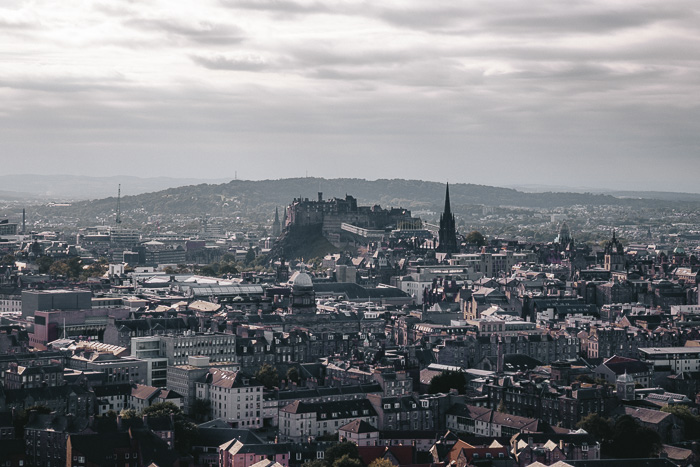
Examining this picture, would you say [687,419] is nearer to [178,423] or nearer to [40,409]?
[178,423]

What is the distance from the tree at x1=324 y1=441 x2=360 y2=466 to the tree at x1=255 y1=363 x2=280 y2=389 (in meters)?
23.6

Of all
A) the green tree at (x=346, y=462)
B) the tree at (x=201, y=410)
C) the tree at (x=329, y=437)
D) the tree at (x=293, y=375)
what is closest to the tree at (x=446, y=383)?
the tree at (x=293, y=375)

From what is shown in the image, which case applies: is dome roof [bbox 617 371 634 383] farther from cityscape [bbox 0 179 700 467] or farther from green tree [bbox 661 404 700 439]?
green tree [bbox 661 404 700 439]

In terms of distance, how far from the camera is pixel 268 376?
5094 inches

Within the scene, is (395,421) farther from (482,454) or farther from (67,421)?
(67,421)

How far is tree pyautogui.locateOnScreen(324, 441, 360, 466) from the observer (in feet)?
338

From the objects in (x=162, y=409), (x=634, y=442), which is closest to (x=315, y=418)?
(x=162, y=409)

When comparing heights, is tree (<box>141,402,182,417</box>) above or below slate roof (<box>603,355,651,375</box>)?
below

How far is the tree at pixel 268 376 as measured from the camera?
12788cm

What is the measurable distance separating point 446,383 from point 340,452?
26482 millimetres

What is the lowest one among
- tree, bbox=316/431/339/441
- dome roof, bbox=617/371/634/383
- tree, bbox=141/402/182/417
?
tree, bbox=316/431/339/441

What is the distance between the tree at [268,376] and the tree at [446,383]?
13.2 meters

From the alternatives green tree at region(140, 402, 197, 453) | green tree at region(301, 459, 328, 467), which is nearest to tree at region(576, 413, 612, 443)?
green tree at region(301, 459, 328, 467)

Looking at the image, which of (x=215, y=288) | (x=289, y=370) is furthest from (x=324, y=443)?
(x=215, y=288)
